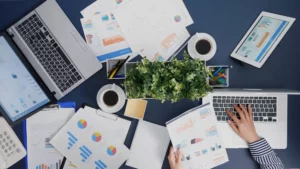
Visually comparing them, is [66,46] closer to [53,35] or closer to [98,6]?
[53,35]

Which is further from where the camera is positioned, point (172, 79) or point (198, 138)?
A: point (198, 138)

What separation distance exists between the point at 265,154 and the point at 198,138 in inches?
9.6

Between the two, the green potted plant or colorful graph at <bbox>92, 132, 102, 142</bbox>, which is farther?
colorful graph at <bbox>92, 132, 102, 142</bbox>

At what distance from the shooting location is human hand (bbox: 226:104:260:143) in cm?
109

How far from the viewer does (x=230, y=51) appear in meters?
1.13

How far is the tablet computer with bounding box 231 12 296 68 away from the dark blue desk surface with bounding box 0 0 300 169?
3 centimetres

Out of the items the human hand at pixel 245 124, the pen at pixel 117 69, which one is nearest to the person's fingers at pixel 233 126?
the human hand at pixel 245 124

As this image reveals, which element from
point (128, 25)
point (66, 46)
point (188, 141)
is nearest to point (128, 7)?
point (128, 25)

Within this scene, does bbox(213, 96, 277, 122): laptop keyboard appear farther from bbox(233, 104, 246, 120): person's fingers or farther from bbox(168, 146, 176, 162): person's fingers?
bbox(168, 146, 176, 162): person's fingers

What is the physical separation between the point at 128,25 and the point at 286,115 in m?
0.65

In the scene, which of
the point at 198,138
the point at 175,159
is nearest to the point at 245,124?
the point at 198,138

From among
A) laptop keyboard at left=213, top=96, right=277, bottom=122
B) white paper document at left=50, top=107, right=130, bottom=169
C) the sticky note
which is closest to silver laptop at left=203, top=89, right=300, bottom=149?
laptop keyboard at left=213, top=96, right=277, bottom=122

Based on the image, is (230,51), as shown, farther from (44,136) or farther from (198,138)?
(44,136)

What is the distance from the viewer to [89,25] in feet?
3.69
